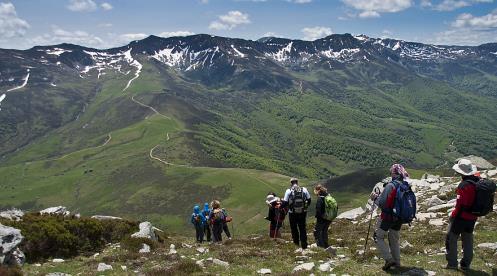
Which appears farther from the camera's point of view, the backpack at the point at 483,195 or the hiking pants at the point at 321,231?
the hiking pants at the point at 321,231

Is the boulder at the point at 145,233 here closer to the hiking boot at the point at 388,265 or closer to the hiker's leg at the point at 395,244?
the hiking boot at the point at 388,265

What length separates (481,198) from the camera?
15.4 meters

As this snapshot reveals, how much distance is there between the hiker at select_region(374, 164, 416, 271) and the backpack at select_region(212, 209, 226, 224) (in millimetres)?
17466

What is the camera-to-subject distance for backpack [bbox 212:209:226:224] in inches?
1296

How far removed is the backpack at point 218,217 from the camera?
32.9 m

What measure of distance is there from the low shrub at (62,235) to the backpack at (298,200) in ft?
40.8

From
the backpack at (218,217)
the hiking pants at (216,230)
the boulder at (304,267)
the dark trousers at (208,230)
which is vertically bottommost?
the dark trousers at (208,230)

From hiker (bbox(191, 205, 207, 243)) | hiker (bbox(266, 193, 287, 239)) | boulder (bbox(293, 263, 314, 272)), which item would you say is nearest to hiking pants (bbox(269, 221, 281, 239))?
hiker (bbox(266, 193, 287, 239))

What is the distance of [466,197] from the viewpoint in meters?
15.6

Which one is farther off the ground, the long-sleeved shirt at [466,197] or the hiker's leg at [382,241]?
the long-sleeved shirt at [466,197]

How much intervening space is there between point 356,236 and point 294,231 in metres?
5.02

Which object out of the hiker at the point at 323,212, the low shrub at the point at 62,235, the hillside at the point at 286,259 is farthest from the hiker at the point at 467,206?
the low shrub at the point at 62,235

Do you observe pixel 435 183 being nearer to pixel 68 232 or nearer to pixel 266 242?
pixel 266 242

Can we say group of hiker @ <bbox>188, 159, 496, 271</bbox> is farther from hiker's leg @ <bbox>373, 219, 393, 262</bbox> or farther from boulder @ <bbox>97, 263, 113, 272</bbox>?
boulder @ <bbox>97, 263, 113, 272</bbox>
